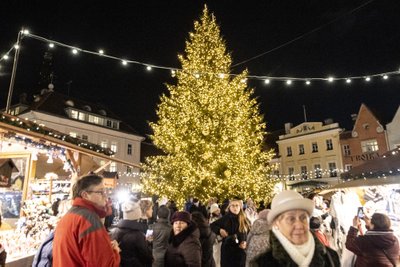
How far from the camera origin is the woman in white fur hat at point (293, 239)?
230 cm

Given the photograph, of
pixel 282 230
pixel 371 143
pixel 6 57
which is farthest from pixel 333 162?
pixel 282 230

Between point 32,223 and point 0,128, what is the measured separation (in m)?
2.32

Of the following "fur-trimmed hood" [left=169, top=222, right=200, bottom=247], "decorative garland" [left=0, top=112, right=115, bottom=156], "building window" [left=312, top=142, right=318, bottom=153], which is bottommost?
"fur-trimmed hood" [left=169, top=222, right=200, bottom=247]

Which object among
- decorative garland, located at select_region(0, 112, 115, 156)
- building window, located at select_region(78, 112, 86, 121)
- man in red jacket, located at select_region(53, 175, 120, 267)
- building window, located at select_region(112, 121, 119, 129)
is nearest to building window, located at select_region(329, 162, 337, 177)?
building window, located at select_region(112, 121, 119, 129)

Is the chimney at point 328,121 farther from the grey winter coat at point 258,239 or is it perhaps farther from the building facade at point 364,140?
the grey winter coat at point 258,239

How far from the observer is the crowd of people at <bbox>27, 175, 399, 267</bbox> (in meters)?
2.39

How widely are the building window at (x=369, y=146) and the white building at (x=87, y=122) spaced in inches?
993

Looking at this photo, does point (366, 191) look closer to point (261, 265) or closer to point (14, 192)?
point (261, 265)

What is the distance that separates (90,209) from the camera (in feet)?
8.53

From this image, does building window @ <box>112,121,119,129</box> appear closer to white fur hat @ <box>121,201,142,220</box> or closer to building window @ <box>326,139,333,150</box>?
building window @ <box>326,139,333,150</box>

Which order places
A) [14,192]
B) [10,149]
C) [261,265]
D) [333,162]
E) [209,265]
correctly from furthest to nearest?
1. [333,162]
2. [10,149]
3. [14,192]
4. [209,265]
5. [261,265]

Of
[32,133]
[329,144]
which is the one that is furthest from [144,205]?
[329,144]

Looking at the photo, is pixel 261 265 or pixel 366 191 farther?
pixel 366 191

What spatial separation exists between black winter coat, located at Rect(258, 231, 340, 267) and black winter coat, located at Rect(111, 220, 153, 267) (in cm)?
173
